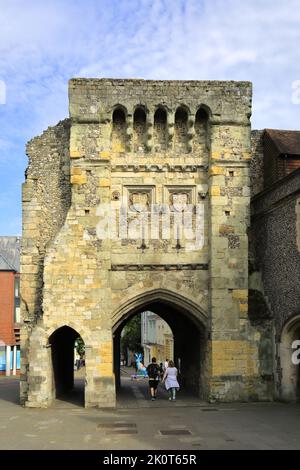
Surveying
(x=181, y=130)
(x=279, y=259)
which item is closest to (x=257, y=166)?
(x=181, y=130)

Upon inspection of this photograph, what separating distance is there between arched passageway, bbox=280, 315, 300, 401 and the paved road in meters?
0.55

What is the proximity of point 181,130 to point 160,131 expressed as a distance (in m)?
0.71

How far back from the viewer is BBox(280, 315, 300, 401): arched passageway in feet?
58.4

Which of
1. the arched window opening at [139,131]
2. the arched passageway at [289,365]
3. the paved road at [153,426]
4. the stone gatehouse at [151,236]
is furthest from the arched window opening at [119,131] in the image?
the paved road at [153,426]

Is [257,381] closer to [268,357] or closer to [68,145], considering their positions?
[268,357]

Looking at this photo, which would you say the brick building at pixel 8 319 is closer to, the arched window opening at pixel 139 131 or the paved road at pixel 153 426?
the paved road at pixel 153 426

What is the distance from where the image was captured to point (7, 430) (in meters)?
13.4

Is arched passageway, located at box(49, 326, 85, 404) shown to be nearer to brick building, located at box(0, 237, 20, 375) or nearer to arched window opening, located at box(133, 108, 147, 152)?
arched window opening, located at box(133, 108, 147, 152)

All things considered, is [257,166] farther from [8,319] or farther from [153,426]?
[8,319]

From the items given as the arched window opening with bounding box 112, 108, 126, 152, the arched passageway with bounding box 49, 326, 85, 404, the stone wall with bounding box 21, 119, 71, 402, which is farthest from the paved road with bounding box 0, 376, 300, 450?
the arched window opening with bounding box 112, 108, 126, 152

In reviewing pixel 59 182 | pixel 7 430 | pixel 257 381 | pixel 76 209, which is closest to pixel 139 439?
pixel 7 430

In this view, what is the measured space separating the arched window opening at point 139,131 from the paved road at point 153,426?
830 cm

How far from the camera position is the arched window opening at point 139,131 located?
19.2 m

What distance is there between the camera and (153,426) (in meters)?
13.9
